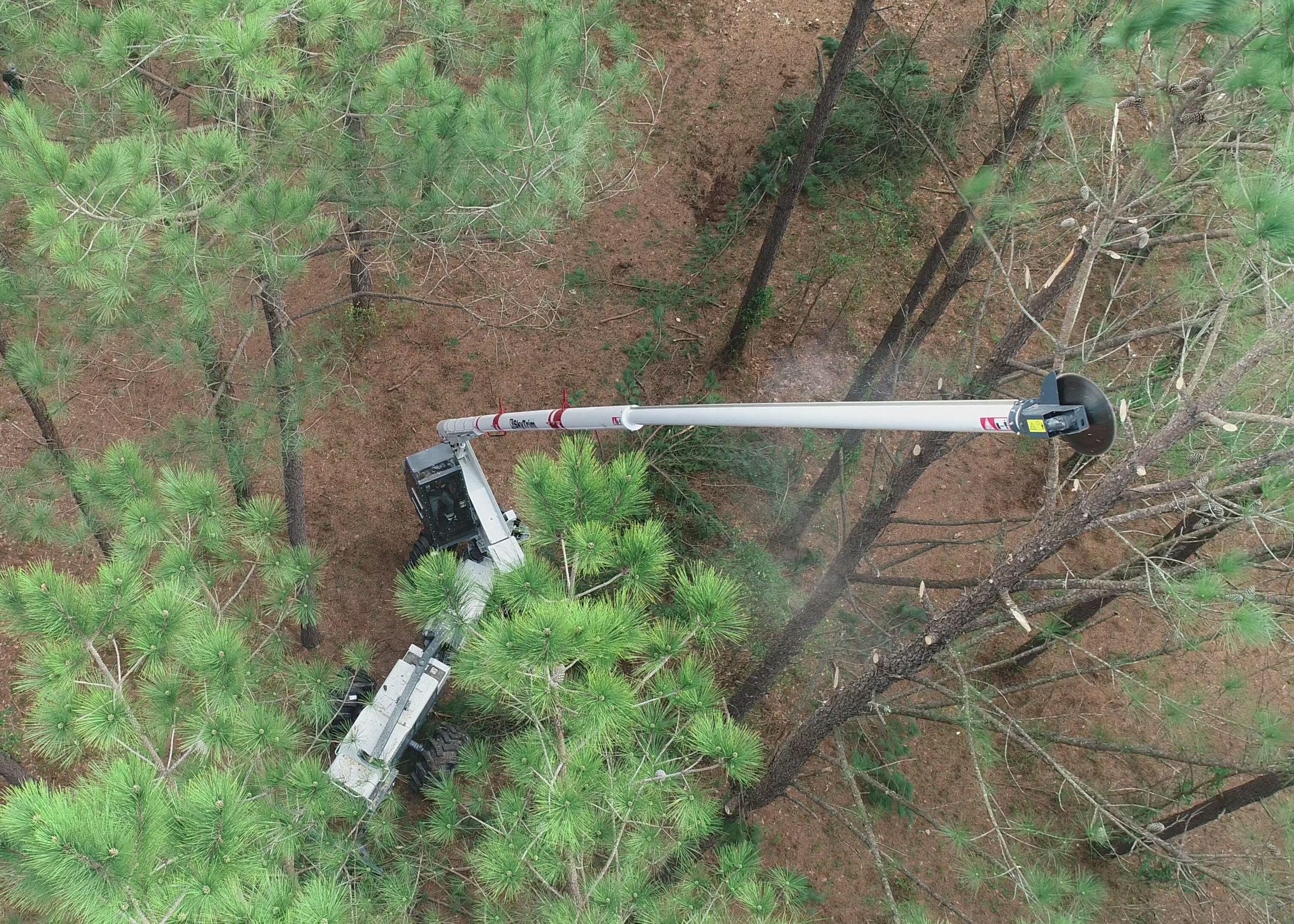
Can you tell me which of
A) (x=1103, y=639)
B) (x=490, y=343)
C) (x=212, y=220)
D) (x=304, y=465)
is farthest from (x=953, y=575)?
(x=212, y=220)

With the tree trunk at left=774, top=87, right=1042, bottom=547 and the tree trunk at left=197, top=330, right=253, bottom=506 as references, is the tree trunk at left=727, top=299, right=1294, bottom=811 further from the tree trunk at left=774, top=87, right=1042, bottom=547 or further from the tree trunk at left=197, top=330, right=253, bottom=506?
the tree trunk at left=197, top=330, right=253, bottom=506

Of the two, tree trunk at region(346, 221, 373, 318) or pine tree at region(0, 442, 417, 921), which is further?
tree trunk at region(346, 221, 373, 318)

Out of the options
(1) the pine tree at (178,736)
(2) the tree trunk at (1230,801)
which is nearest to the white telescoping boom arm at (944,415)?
(1) the pine tree at (178,736)

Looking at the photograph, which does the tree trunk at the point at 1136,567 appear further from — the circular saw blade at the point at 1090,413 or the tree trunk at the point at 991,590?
the circular saw blade at the point at 1090,413

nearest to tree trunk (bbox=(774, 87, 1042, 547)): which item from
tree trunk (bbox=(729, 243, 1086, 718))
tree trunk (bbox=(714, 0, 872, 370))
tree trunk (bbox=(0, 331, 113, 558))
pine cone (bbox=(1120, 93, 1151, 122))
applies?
tree trunk (bbox=(729, 243, 1086, 718))

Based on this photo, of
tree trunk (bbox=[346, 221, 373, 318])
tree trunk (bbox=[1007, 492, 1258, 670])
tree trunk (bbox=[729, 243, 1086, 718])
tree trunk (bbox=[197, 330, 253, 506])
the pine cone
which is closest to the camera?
the pine cone

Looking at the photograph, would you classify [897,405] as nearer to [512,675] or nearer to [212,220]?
[512,675]

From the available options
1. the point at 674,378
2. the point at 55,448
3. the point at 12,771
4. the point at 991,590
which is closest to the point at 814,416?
the point at 991,590
